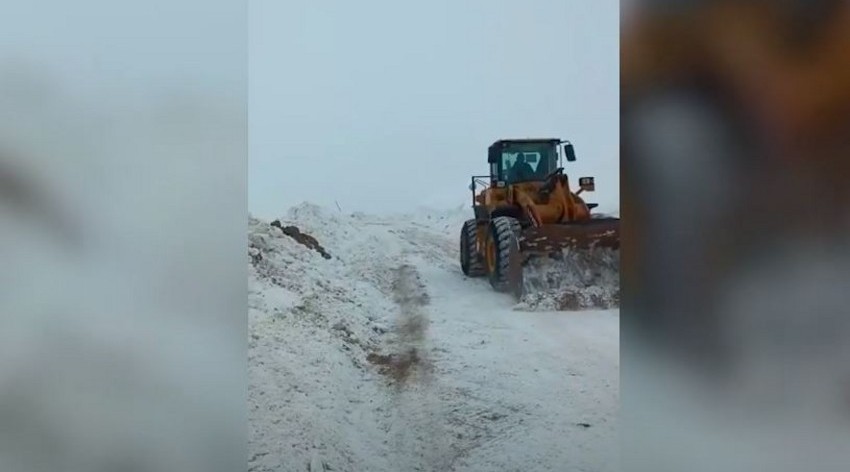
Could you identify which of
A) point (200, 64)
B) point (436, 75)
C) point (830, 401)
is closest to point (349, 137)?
point (436, 75)

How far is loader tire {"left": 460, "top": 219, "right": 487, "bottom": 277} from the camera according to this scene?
1.94 metres

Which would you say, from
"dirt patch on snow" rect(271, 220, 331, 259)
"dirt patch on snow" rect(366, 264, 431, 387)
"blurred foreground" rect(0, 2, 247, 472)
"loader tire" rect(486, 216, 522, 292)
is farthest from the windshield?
"blurred foreground" rect(0, 2, 247, 472)

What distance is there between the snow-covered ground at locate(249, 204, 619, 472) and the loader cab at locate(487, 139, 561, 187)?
0.50 ft

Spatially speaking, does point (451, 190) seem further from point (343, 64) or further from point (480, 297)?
point (343, 64)

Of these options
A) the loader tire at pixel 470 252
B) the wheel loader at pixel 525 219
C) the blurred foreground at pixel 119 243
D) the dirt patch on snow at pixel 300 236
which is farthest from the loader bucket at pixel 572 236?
the blurred foreground at pixel 119 243

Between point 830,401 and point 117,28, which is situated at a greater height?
point 117,28

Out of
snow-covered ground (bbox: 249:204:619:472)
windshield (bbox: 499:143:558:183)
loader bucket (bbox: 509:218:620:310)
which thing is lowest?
snow-covered ground (bbox: 249:204:619:472)

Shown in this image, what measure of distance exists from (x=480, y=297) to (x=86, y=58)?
1.14 metres

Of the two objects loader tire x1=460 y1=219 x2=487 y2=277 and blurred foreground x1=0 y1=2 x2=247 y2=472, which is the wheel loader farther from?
blurred foreground x1=0 y1=2 x2=247 y2=472

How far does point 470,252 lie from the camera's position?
194cm

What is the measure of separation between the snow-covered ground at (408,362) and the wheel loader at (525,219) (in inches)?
2.0

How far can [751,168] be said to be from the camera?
1.92 meters

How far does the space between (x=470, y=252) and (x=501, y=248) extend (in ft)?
0.25

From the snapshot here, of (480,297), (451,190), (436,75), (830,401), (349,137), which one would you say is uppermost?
(436,75)
